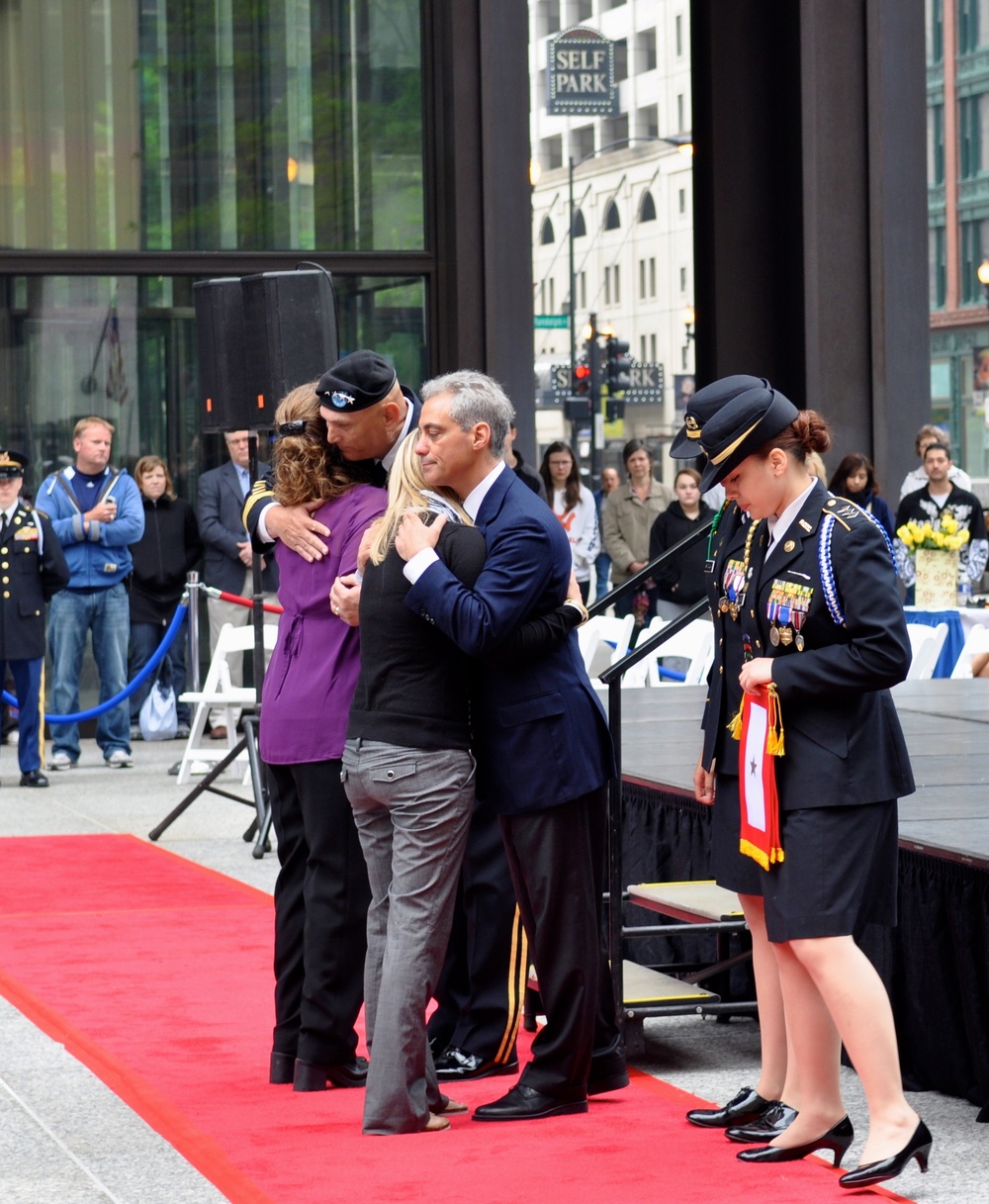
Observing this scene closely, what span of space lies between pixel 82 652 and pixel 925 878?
8581 mm

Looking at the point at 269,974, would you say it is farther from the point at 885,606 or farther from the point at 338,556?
the point at 885,606

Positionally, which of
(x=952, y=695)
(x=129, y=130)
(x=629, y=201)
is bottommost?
(x=952, y=695)

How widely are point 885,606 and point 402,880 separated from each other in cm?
126

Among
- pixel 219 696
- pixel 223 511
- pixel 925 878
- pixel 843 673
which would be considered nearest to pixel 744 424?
pixel 843 673

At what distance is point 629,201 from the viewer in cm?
8250

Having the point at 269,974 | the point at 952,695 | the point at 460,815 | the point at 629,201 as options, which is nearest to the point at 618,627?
the point at 952,695

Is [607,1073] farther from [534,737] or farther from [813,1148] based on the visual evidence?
[534,737]

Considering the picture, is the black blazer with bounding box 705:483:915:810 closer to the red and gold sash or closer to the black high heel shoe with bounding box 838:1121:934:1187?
the red and gold sash

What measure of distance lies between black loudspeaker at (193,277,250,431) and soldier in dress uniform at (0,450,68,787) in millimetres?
2804

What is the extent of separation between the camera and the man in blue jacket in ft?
41.7

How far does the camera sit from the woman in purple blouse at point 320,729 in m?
5.13

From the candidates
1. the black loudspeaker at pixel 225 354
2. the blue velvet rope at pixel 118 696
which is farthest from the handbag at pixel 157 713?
the black loudspeaker at pixel 225 354

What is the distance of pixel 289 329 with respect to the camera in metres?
8.88

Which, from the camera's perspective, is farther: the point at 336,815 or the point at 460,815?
the point at 336,815
